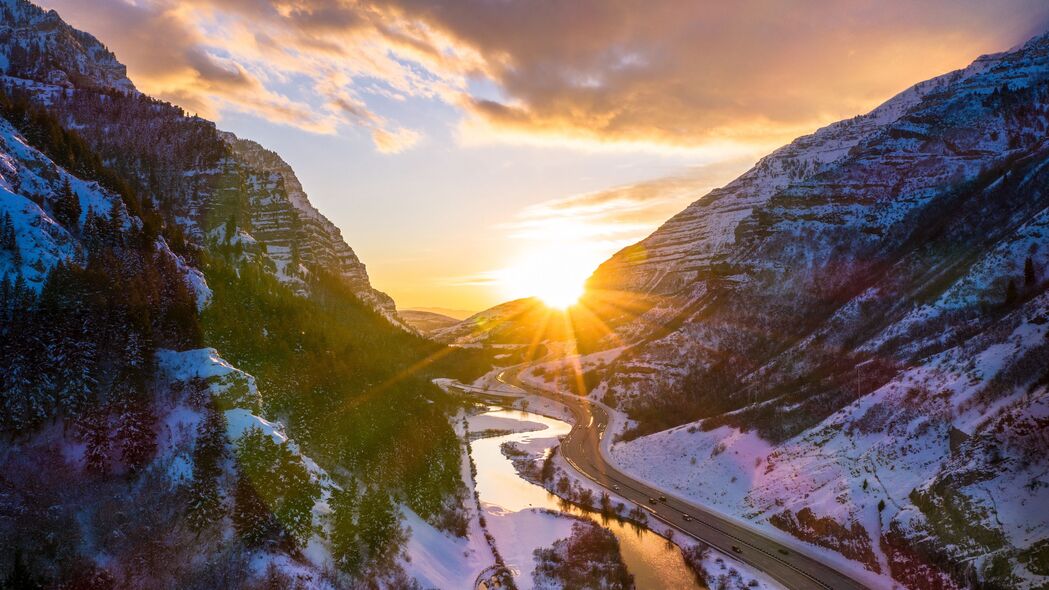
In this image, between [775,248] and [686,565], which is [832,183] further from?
[686,565]

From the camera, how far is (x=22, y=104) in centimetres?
6194

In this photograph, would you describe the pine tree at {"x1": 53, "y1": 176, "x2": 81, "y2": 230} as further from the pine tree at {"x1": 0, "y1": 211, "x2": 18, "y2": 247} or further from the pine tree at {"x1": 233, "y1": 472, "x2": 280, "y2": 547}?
→ the pine tree at {"x1": 233, "y1": 472, "x2": 280, "y2": 547}

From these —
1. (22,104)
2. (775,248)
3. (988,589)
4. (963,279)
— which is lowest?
(988,589)

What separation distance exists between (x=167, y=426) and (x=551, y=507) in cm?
4727

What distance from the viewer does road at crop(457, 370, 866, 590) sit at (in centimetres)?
4666

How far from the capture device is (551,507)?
7119 centimetres

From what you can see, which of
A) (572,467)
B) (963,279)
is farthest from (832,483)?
(963,279)

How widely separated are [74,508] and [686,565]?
49195 mm

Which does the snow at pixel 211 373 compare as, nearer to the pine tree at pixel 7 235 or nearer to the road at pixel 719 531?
the pine tree at pixel 7 235

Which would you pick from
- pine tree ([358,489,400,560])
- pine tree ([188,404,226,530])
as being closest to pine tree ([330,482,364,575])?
pine tree ([358,489,400,560])

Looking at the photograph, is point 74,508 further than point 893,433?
No

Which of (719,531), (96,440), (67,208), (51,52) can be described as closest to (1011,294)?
(719,531)

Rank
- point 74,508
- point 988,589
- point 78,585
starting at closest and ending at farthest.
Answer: point 78,585
point 74,508
point 988,589

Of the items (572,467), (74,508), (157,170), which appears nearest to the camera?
(74,508)
